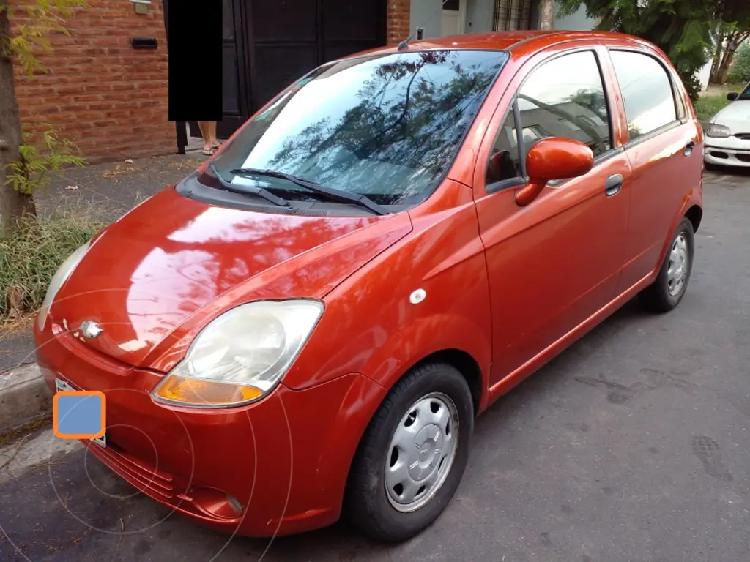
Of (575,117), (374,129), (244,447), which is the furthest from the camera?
(575,117)

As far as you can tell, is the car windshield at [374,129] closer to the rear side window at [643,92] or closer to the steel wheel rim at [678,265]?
the rear side window at [643,92]

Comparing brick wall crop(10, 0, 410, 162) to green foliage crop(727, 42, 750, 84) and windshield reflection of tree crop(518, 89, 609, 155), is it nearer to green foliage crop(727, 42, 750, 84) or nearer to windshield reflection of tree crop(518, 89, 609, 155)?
windshield reflection of tree crop(518, 89, 609, 155)

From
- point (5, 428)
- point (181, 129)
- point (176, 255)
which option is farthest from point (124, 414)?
point (181, 129)

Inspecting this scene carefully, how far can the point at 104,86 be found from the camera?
7.32m

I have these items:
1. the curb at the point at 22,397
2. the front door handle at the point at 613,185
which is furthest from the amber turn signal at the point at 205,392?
the front door handle at the point at 613,185

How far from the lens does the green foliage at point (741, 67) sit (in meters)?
23.6

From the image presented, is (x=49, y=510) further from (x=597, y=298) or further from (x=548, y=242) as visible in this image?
(x=597, y=298)

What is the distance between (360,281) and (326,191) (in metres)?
0.62

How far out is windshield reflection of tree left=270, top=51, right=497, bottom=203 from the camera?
8.55ft

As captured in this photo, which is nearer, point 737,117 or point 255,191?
point 255,191

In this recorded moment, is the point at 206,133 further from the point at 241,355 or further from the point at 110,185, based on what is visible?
the point at 241,355

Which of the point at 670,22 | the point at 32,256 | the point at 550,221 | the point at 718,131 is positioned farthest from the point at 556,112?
the point at 670,22

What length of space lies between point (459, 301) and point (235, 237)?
0.84 metres

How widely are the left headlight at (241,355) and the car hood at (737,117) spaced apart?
28.1 ft
